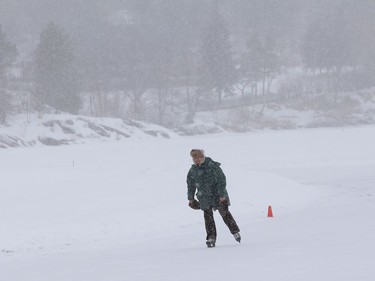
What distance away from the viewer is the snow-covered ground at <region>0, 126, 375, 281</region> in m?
8.82

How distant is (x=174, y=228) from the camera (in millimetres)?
15758

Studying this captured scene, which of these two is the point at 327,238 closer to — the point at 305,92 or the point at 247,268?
the point at 247,268

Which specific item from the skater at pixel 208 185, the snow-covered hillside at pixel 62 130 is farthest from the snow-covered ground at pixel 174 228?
the snow-covered hillside at pixel 62 130

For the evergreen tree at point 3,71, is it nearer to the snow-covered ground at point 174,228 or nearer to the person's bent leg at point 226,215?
the snow-covered ground at point 174,228

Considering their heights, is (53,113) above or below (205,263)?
above

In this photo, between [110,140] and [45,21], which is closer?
[110,140]

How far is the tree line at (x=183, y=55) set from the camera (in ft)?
220

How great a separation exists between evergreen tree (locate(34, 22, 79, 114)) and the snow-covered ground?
1441 inches

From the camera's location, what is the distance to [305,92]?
8588 cm

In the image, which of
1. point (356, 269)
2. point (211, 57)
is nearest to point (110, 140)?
point (211, 57)

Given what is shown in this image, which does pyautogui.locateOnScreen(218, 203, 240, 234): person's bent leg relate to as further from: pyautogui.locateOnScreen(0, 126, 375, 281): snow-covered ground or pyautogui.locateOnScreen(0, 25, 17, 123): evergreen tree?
pyautogui.locateOnScreen(0, 25, 17, 123): evergreen tree

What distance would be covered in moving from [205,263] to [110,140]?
5103 centimetres

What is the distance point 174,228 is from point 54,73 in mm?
52565

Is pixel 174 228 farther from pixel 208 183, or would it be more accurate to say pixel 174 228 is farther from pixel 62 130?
pixel 62 130
